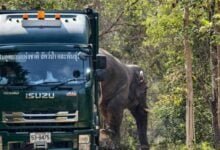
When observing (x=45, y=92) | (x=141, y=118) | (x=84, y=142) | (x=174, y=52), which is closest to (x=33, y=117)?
(x=45, y=92)

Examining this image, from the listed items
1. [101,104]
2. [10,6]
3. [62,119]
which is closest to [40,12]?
[62,119]

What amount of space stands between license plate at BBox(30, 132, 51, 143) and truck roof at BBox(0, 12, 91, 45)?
1835mm

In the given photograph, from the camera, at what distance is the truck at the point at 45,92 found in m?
12.8

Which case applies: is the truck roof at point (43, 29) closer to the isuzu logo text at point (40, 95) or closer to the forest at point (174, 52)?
the isuzu logo text at point (40, 95)

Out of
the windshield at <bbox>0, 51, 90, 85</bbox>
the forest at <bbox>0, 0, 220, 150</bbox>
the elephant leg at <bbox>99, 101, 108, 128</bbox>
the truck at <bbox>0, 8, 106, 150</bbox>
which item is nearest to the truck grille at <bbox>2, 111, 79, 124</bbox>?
the truck at <bbox>0, 8, 106, 150</bbox>

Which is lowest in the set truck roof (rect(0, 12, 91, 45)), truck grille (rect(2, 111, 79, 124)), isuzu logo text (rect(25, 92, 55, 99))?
truck grille (rect(2, 111, 79, 124))

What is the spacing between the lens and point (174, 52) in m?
20.4

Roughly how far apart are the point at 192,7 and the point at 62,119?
4.60 metres

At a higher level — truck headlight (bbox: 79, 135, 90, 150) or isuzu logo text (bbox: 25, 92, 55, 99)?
isuzu logo text (bbox: 25, 92, 55, 99)

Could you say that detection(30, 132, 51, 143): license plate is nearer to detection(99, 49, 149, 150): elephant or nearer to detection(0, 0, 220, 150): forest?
detection(0, 0, 220, 150): forest

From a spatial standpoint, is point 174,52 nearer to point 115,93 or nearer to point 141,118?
point 115,93

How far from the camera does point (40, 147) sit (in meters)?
12.9

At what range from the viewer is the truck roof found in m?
13.1

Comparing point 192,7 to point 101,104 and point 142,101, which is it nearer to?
point 101,104
